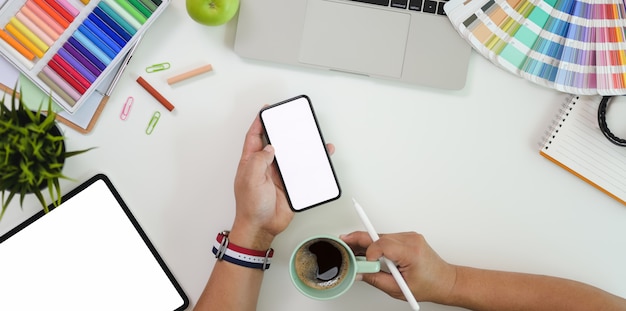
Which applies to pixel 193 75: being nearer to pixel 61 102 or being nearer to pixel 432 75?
pixel 61 102

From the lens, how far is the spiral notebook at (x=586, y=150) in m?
1.00

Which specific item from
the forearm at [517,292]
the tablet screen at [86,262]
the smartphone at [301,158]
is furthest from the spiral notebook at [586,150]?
the tablet screen at [86,262]

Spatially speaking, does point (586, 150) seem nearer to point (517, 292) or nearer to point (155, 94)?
point (517, 292)

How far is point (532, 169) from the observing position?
1017mm

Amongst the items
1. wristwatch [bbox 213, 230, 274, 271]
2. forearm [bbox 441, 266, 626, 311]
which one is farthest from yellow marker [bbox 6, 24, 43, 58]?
forearm [bbox 441, 266, 626, 311]

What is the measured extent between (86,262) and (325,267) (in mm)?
471

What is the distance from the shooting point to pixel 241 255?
0.94 m

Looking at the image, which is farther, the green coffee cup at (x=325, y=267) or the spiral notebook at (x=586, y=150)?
the spiral notebook at (x=586, y=150)

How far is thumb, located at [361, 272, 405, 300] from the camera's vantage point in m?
0.91

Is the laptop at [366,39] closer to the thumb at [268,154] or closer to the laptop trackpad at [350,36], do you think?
the laptop trackpad at [350,36]

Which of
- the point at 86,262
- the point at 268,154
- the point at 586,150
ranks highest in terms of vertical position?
the point at 586,150

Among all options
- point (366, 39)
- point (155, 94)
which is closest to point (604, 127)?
point (366, 39)

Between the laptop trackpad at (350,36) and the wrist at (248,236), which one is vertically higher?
the laptop trackpad at (350,36)

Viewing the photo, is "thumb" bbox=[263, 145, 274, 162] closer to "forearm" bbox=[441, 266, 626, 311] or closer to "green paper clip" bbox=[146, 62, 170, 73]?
"green paper clip" bbox=[146, 62, 170, 73]
